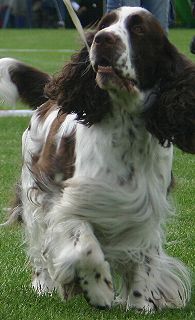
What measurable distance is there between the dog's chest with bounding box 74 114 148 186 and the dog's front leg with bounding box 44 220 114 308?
9.1 inches

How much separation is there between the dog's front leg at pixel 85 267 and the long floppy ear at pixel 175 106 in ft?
1.70

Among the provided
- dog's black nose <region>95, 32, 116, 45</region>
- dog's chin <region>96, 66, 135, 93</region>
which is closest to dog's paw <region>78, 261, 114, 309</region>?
dog's chin <region>96, 66, 135, 93</region>

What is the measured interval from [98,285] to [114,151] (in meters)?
0.57

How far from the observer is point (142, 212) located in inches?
164

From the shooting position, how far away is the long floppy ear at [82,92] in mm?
4176

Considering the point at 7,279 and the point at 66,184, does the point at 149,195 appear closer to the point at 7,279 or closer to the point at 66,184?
the point at 66,184

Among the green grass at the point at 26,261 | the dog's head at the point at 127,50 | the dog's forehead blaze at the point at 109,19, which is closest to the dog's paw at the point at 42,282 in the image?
the green grass at the point at 26,261

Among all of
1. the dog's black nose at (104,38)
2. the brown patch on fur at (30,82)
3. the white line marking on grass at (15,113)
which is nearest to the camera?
the dog's black nose at (104,38)

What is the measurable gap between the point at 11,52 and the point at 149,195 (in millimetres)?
17858

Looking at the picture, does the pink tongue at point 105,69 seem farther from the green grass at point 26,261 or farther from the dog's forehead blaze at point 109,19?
the green grass at point 26,261

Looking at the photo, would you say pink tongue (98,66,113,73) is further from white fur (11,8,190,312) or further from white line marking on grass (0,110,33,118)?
white line marking on grass (0,110,33,118)

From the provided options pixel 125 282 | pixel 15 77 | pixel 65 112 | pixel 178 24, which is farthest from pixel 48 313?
pixel 178 24

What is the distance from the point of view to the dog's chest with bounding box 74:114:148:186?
415 cm

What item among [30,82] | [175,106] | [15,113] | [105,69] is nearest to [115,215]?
[175,106]
